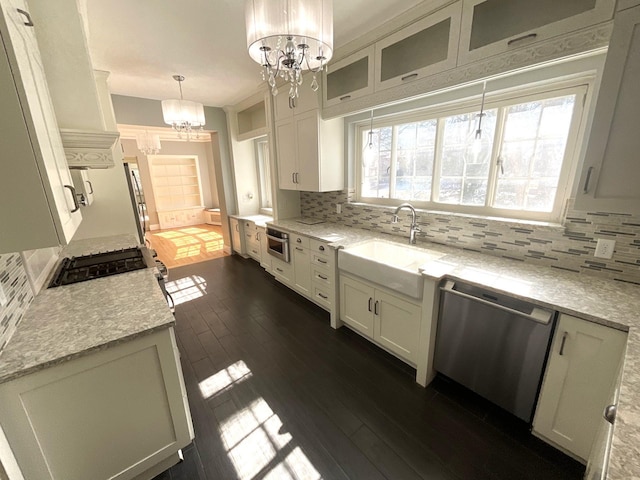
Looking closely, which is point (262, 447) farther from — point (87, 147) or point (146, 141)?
point (146, 141)

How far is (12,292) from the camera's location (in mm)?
1189

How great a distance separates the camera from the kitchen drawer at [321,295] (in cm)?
278

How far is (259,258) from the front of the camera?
13.9ft

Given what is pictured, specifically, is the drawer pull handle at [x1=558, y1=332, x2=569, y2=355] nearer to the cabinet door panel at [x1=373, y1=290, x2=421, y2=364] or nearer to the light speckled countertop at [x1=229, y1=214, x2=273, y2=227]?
the cabinet door panel at [x1=373, y1=290, x2=421, y2=364]

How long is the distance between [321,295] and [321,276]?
23 centimetres

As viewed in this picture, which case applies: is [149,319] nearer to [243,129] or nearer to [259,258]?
[259,258]

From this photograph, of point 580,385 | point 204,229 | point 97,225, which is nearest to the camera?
point 580,385

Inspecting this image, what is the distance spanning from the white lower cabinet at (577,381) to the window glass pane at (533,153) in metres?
0.98

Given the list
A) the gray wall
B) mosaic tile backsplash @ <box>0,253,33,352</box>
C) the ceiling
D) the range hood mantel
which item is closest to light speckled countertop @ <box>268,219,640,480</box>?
the ceiling

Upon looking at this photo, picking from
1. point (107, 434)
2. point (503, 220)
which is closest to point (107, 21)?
point (107, 434)

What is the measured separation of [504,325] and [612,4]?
158 cm

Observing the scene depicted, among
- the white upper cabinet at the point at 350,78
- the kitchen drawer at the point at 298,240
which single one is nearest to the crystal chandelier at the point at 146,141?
the kitchen drawer at the point at 298,240

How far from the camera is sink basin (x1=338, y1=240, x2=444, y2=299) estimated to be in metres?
1.81

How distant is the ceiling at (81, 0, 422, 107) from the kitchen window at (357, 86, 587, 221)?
0.94 m
